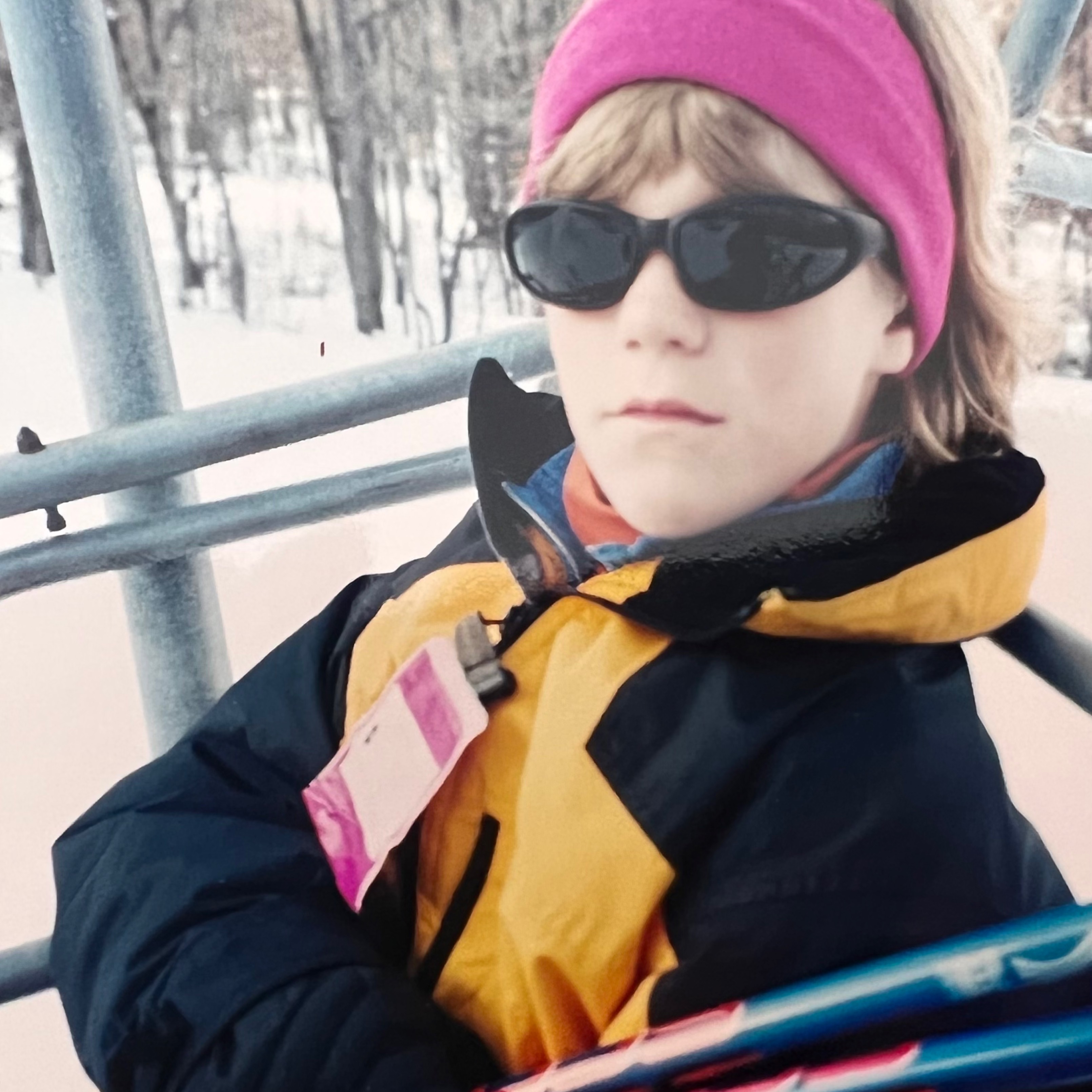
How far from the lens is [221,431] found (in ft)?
2.72

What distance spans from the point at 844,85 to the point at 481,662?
0.41 metres

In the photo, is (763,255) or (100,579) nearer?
(763,255)

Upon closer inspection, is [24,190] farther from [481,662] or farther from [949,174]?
[949,174]

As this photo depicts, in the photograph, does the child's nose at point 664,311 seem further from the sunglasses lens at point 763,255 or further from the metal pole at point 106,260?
the metal pole at point 106,260

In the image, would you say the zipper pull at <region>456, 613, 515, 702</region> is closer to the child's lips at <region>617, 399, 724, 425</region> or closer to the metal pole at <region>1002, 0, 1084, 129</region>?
the child's lips at <region>617, 399, 724, 425</region>

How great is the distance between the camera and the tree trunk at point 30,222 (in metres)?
0.79

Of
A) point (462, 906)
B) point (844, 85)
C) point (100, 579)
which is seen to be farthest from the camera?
point (100, 579)

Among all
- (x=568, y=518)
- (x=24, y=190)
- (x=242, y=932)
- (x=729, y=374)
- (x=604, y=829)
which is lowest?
(x=242, y=932)

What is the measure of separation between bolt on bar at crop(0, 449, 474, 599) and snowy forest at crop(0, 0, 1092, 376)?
0.38 ft

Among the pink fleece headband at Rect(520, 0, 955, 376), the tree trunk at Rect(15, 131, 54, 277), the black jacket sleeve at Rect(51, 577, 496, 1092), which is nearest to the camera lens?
the pink fleece headband at Rect(520, 0, 955, 376)

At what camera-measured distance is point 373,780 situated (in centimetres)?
75

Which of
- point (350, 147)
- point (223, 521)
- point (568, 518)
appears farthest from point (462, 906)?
point (350, 147)

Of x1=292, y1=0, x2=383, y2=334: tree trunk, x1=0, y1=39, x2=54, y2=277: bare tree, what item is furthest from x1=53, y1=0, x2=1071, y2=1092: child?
x1=0, y1=39, x2=54, y2=277: bare tree

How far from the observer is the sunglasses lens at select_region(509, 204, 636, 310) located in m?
0.61
